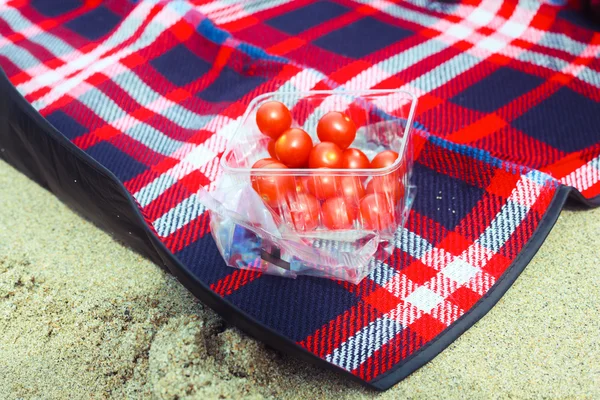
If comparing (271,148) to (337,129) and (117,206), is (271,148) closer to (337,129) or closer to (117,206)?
(337,129)

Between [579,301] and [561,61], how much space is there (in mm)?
774

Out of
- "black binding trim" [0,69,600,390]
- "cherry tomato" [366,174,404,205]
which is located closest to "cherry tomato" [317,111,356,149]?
"cherry tomato" [366,174,404,205]

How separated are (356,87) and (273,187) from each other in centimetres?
57

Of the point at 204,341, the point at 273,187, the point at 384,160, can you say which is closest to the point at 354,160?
the point at 384,160

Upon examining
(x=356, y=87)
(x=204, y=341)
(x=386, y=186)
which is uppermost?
(x=386, y=186)

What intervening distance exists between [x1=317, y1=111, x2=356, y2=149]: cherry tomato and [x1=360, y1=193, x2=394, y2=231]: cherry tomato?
0.17m

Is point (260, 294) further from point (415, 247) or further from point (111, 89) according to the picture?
point (111, 89)

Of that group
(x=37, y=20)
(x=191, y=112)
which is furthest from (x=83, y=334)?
(x=37, y=20)

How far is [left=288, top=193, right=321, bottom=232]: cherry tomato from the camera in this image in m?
1.01

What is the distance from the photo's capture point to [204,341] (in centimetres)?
99

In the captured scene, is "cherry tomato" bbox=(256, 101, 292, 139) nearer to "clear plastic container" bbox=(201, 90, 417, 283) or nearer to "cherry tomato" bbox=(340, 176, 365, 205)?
"clear plastic container" bbox=(201, 90, 417, 283)

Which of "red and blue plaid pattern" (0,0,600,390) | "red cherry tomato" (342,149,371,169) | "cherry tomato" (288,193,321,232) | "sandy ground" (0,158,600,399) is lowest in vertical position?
"sandy ground" (0,158,600,399)

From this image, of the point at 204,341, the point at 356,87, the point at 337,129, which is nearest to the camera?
the point at 204,341

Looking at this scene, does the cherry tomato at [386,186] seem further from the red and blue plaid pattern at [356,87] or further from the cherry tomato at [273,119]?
the cherry tomato at [273,119]
